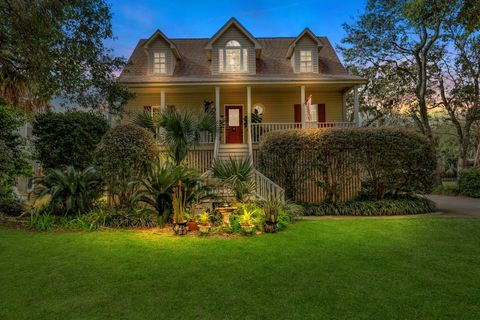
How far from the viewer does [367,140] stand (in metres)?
9.96

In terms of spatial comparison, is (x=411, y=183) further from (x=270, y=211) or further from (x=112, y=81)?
(x=112, y=81)

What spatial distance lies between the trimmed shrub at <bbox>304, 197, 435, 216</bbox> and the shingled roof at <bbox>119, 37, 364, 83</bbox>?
23.0ft

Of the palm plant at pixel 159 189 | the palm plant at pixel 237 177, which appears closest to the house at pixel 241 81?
the palm plant at pixel 237 177

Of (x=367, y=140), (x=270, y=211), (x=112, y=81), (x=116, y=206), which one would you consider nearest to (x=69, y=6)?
(x=112, y=81)

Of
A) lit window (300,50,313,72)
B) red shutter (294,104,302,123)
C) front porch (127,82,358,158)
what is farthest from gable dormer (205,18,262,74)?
red shutter (294,104,302,123)

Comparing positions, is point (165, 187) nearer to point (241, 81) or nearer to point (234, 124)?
point (241, 81)

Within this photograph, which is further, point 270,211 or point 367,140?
point 367,140

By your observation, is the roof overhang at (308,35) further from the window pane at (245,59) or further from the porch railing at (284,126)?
the porch railing at (284,126)

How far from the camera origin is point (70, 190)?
777 cm

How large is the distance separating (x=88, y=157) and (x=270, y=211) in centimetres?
900

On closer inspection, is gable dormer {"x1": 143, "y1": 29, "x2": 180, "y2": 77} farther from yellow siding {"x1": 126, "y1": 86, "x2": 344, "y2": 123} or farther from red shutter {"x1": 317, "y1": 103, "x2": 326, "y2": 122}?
red shutter {"x1": 317, "y1": 103, "x2": 326, "y2": 122}

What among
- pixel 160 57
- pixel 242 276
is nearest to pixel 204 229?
pixel 242 276

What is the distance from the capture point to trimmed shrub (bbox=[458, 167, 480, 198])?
14289 millimetres

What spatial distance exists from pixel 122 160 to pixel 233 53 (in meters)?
10.0
